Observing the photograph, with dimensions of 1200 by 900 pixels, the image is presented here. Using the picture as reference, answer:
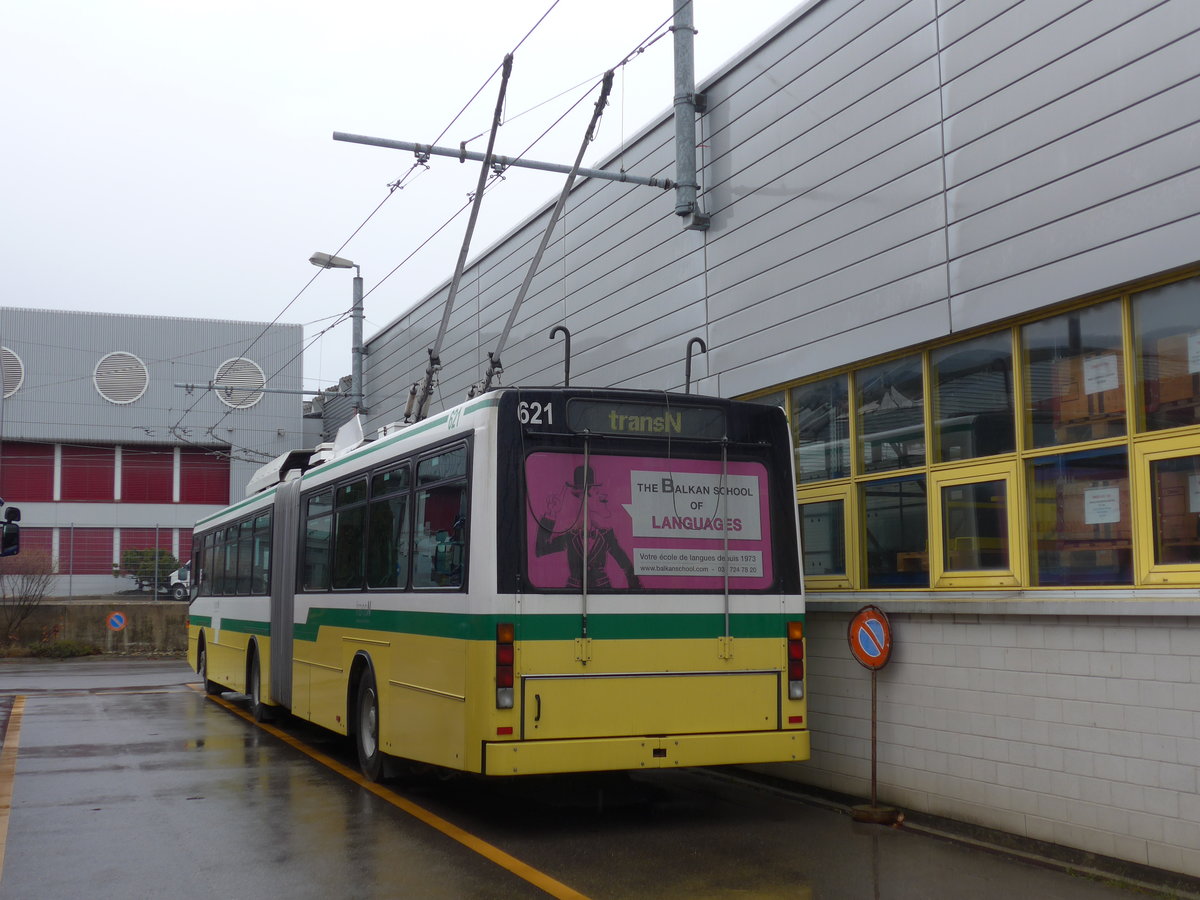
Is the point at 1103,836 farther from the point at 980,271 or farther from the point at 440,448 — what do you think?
the point at 440,448

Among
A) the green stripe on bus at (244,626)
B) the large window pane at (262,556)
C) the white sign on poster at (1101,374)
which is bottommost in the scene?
the green stripe on bus at (244,626)

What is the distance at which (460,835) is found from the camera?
8.57 m

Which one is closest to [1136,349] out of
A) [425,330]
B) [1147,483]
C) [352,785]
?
[1147,483]

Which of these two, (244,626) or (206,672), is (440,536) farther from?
(206,672)

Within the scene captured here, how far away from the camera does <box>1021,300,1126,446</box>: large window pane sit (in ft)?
26.9

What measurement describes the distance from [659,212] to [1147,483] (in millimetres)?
7603

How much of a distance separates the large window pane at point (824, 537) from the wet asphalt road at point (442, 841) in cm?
200

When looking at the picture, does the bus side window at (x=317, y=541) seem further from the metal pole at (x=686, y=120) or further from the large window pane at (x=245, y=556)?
the metal pole at (x=686, y=120)

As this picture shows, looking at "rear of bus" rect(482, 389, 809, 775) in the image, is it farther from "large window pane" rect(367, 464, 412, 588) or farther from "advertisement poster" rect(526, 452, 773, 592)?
"large window pane" rect(367, 464, 412, 588)

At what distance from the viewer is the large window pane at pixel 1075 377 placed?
820cm

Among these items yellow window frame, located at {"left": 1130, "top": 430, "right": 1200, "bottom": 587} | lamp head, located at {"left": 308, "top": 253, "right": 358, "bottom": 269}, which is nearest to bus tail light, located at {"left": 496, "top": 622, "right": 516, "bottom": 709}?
yellow window frame, located at {"left": 1130, "top": 430, "right": 1200, "bottom": 587}

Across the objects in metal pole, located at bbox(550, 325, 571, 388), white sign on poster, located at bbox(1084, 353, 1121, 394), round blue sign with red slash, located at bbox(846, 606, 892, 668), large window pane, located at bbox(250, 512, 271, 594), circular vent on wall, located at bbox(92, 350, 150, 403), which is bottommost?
round blue sign with red slash, located at bbox(846, 606, 892, 668)

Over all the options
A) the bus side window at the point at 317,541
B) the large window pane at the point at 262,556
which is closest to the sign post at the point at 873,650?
the bus side window at the point at 317,541

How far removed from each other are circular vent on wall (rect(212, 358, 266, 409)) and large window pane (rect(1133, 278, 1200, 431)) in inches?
1815
